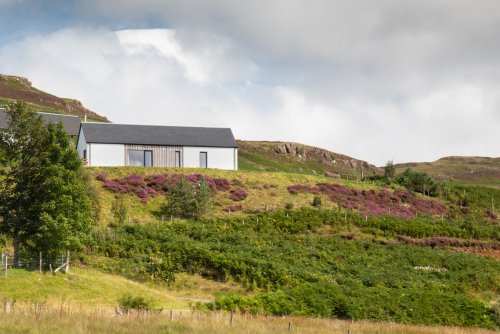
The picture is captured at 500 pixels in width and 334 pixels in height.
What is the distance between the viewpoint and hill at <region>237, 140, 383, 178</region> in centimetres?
11288

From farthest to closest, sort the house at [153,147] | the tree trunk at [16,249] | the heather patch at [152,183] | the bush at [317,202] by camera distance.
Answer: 1. the house at [153,147]
2. the bush at [317,202]
3. the heather patch at [152,183]
4. the tree trunk at [16,249]

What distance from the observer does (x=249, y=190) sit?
60562 millimetres

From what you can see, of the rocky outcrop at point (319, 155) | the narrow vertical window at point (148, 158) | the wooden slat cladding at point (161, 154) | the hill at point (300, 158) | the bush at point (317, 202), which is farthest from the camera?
the rocky outcrop at point (319, 155)

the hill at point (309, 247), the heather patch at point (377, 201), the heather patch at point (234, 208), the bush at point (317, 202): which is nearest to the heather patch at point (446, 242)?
the hill at point (309, 247)

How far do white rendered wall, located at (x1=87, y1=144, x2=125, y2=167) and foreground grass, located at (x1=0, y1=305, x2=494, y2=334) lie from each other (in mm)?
40994

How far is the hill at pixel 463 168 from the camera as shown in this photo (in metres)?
144

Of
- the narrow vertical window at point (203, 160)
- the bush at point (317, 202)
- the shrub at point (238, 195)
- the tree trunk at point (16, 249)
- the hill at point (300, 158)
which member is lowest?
the tree trunk at point (16, 249)

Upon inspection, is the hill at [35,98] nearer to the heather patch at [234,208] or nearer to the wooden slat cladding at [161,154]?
the wooden slat cladding at [161,154]

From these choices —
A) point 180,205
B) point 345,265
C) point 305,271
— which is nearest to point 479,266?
point 345,265

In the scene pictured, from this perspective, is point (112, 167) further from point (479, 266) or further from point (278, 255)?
point (479, 266)

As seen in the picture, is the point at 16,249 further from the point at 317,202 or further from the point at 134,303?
the point at 317,202

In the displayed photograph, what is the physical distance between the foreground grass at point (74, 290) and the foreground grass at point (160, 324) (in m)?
5.29

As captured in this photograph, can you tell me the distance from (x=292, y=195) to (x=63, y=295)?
1367 inches

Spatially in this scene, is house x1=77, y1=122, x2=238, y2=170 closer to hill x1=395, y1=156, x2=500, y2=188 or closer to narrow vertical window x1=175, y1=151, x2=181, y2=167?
narrow vertical window x1=175, y1=151, x2=181, y2=167
